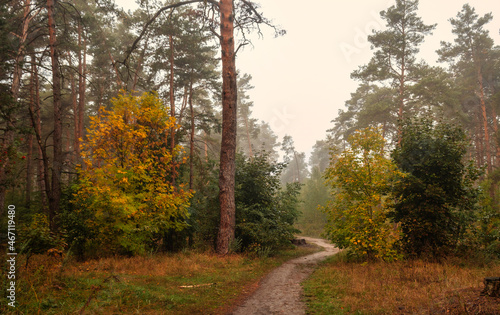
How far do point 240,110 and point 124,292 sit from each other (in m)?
38.8

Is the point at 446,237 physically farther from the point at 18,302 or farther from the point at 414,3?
the point at 414,3

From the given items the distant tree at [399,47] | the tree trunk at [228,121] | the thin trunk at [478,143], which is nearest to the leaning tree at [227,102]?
the tree trunk at [228,121]

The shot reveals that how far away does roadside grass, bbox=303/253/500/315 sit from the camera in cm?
490

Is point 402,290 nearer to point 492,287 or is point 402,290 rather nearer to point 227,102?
point 492,287

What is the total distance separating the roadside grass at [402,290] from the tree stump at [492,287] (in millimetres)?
157

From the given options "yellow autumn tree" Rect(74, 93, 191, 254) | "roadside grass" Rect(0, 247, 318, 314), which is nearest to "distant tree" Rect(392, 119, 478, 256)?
"roadside grass" Rect(0, 247, 318, 314)

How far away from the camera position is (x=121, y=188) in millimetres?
9594

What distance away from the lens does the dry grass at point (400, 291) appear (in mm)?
4895

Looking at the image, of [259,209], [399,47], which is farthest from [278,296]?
[399,47]

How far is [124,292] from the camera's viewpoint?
223 inches

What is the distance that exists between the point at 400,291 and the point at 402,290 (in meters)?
0.12

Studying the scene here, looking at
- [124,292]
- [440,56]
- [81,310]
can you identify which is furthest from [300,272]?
[440,56]

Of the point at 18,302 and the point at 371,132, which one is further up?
the point at 371,132

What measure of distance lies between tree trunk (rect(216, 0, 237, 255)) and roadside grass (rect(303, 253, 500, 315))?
14.7ft
